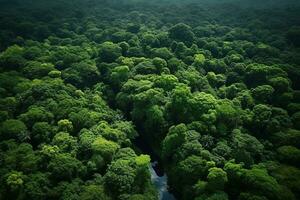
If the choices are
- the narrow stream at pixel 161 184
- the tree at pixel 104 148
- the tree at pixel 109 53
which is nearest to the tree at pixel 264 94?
the narrow stream at pixel 161 184

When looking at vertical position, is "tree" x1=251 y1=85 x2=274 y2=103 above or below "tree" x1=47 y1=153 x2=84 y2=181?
above

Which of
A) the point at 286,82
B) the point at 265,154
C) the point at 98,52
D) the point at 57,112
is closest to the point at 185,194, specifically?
the point at 265,154

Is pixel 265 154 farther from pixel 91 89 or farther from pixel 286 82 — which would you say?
pixel 91 89

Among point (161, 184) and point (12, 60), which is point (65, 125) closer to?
point (161, 184)

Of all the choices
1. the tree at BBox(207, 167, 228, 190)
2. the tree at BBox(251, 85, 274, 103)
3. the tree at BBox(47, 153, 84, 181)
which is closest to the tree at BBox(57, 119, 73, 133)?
the tree at BBox(47, 153, 84, 181)

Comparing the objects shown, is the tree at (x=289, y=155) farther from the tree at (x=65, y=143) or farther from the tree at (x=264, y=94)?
the tree at (x=65, y=143)

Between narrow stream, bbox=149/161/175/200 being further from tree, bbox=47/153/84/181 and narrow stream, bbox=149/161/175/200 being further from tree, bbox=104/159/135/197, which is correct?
tree, bbox=47/153/84/181

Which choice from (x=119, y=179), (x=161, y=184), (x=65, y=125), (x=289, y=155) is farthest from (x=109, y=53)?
(x=289, y=155)
